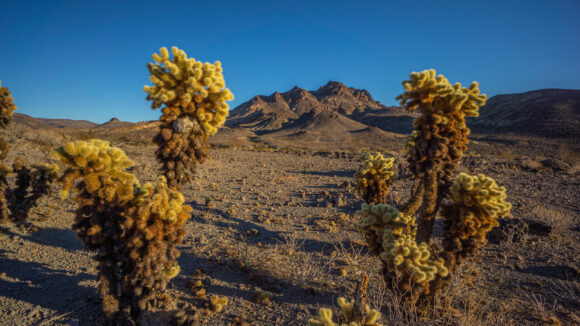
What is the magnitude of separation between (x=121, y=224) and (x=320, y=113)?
74.8 m

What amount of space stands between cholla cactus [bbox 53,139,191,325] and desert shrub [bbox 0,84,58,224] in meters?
4.64

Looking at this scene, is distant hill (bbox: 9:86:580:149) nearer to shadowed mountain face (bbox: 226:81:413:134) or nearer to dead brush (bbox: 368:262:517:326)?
shadowed mountain face (bbox: 226:81:413:134)

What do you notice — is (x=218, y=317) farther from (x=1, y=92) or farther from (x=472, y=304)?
(x=1, y=92)

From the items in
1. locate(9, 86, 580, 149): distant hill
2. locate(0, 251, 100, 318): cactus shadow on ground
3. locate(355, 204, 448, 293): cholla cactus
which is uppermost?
locate(9, 86, 580, 149): distant hill

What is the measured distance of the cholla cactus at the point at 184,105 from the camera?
356 centimetres

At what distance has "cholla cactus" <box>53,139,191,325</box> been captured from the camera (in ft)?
9.82

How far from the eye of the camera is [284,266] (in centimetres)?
518

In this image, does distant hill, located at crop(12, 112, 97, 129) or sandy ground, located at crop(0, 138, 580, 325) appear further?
distant hill, located at crop(12, 112, 97, 129)

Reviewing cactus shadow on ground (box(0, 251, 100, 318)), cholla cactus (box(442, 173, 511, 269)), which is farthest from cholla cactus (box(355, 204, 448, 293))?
cactus shadow on ground (box(0, 251, 100, 318))

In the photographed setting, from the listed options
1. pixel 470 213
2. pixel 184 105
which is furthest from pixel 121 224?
pixel 470 213

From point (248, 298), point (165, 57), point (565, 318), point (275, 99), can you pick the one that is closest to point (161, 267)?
point (248, 298)

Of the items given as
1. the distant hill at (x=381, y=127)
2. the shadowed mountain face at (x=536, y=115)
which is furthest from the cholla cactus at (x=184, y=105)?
the shadowed mountain face at (x=536, y=115)

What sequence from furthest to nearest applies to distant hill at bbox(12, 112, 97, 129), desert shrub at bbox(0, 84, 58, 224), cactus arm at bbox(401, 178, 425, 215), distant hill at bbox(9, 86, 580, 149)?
distant hill at bbox(12, 112, 97, 129), distant hill at bbox(9, 86, 580, 149), desert shrub at bbox(0, 84, 58, 224), cactus arm at bbox(401, 178, 425, 215)

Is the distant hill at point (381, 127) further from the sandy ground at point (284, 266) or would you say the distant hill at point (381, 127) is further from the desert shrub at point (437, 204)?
the desert shrub at point (437, 204)
